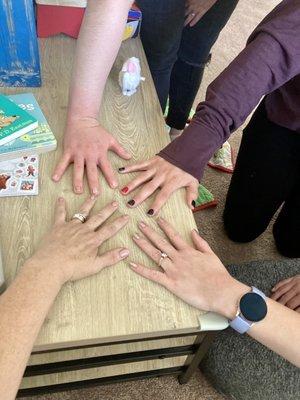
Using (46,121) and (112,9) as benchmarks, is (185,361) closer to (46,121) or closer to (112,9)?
(46,121)

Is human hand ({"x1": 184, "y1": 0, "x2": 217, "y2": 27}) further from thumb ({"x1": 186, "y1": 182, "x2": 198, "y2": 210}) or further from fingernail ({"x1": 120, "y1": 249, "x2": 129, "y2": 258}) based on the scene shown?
fingernail ({"x1": 120, "y1": 249, "x2": 129, "y2": 258})

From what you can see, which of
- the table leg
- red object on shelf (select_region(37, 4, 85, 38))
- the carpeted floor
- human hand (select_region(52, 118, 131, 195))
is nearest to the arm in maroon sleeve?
human hand (select_region(52, 118, 131, 195))

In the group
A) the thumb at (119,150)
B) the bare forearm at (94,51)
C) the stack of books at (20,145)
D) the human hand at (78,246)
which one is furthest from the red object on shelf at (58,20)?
the human hand at (78,246)

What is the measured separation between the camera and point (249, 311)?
67 cm

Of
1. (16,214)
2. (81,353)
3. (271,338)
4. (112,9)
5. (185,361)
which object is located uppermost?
(112,9)

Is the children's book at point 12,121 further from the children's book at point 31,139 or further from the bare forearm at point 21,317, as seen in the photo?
the bare forearm at point 21,317

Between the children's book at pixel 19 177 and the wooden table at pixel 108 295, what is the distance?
15 millimetres

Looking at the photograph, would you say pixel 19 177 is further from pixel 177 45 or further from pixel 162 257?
pixel 177 45

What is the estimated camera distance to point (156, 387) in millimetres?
1094

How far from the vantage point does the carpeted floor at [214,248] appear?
1.08 metres

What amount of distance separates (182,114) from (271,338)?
108 cm

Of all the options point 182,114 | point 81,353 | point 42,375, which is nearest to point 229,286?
point 81,353

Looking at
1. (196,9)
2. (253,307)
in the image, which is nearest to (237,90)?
(253,307)

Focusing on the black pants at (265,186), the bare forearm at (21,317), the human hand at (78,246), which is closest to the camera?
the bare forearm at (21,317)
